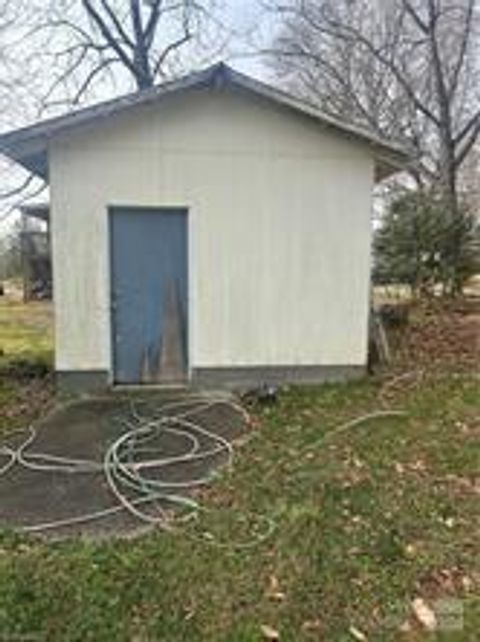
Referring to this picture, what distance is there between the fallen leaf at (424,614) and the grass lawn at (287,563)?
5 cm

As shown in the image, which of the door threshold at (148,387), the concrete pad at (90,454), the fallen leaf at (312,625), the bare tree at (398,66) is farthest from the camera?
the bare tree at (398,66)

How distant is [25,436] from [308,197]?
4.72 meters

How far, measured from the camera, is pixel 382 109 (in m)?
26.4

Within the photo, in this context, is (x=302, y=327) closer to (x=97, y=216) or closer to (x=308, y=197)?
(x=308, y=197)

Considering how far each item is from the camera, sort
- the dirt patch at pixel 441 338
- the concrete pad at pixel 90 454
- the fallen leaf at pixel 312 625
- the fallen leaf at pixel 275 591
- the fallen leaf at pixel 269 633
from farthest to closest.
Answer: the dirt patch at pixel 441 338
the concrete pad at pixel 90 454
the fallen leaf at pixel 275 591
the fallen leaf at pixel 312 625
the fallen leaf at pixel 269 633

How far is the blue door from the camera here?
9.82 m

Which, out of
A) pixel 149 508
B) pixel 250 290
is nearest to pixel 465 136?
pixel 250 290

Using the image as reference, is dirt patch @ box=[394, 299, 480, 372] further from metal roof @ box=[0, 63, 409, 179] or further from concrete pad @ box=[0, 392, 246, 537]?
concrete pad @ box=[0, 392, 246, 537]

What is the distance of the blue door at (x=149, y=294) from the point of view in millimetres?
9820

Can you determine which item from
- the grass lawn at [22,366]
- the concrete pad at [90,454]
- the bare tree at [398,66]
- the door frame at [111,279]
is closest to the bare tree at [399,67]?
the bare tree at [398,66]

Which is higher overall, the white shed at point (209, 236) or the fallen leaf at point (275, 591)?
the white shed at point (209, 236)

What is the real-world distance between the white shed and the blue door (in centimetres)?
2

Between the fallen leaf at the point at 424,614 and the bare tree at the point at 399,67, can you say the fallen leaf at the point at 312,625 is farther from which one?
the bare tree at the point at 399,67

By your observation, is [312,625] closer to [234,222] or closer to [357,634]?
[357,634]
